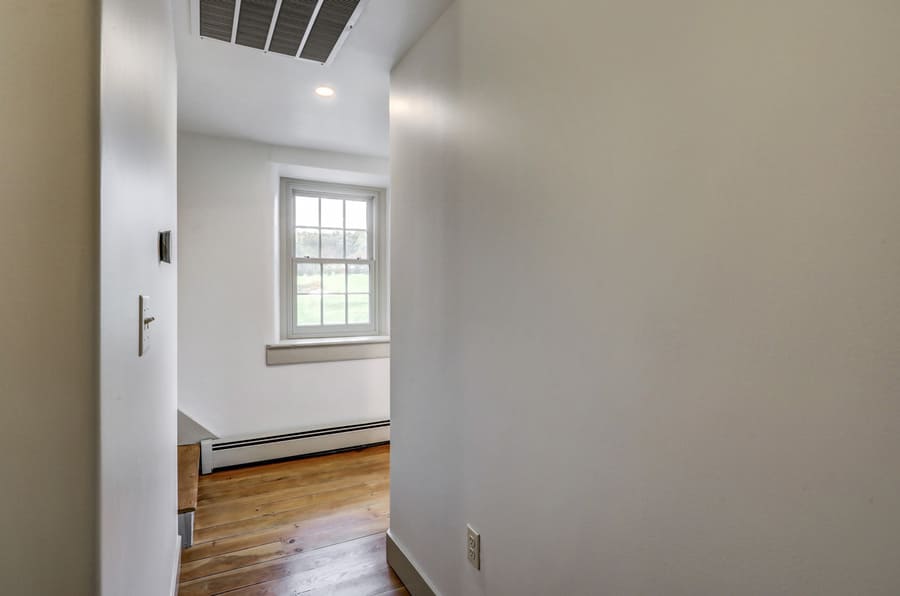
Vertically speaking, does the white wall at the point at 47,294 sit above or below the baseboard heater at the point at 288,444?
above

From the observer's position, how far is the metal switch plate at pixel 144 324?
3.16 ft

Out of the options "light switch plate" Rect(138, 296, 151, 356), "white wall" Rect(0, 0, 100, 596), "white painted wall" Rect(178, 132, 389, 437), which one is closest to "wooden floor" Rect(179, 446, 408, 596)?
"white painted wall" Rect(178, 132, 389, 437)

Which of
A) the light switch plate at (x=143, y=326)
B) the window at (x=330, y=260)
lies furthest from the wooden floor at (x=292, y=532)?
the light switch plate at (x=143, y=326)

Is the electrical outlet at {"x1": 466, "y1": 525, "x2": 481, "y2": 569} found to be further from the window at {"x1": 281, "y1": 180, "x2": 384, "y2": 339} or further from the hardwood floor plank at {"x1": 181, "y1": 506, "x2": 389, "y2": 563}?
the window at {"x1": 281, "y1": 180, "x2": 384, "y2": 339}

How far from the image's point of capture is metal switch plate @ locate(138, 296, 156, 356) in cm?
96

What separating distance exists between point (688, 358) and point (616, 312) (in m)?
0.19

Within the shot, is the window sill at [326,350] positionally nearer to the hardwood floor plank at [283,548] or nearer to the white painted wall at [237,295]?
the white painted wall at [237,295]

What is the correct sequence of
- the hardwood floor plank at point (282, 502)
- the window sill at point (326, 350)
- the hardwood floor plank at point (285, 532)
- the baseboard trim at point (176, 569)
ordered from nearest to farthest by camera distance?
the baseboard trim at point (176, 569) → the hardwood floor plank at point (285, 532) → the hardwood floor plank at point (282, 502) → the window sill at point (326, 350)

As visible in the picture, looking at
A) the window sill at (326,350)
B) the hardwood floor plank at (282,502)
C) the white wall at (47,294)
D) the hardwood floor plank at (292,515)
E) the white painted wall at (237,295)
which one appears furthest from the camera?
the window sill at (326,350)

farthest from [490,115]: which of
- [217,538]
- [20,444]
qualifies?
[217,538]

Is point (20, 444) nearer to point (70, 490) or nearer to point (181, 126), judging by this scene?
point (70, 490)

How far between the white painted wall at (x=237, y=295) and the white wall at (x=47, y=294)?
113 inches

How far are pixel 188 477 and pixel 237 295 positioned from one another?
1.31 m

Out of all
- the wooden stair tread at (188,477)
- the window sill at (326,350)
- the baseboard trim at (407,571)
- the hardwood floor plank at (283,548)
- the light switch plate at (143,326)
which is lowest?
the hardwood floor plank at (283,548)
